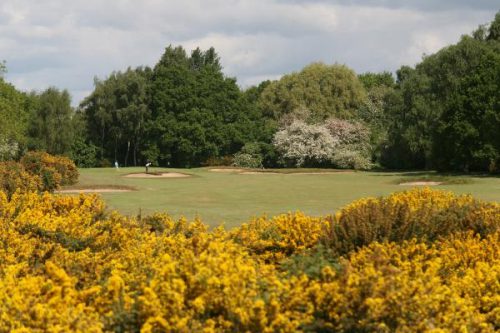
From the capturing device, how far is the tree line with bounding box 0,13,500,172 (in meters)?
54.7

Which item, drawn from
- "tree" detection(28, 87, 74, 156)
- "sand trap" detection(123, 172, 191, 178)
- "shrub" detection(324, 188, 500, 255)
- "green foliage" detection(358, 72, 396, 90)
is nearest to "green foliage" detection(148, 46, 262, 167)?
"tree" detection(28, 87, 74, 156)

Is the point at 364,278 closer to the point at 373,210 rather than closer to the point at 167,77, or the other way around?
the point at 373,210

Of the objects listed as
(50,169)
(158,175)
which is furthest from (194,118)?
(50,169)

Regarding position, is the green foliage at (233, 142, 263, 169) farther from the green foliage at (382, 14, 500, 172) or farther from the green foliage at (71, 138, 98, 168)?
the green foliage at (71, 138, 98, 168)

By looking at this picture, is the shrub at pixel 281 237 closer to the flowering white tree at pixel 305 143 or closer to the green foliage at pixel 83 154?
the flowering white tree at pixel 305 143

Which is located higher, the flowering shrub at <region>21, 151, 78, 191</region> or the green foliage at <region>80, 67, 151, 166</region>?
the green foliage at <region>80, 67, 151, 166</region>

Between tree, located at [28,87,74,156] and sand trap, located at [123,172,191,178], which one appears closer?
sand trap, located at [123,172,191,178]

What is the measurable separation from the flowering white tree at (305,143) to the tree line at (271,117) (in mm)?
113

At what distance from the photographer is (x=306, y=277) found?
5.05 meters

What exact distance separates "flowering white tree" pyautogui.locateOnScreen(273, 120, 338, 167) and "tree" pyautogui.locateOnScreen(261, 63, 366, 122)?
863 centimetres

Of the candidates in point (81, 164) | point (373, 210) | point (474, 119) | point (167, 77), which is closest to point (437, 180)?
point (474, 119)

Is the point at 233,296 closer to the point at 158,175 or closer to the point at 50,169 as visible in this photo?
the point at 50,169

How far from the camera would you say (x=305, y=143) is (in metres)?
65.1

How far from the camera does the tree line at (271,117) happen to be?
5469 centimetres
